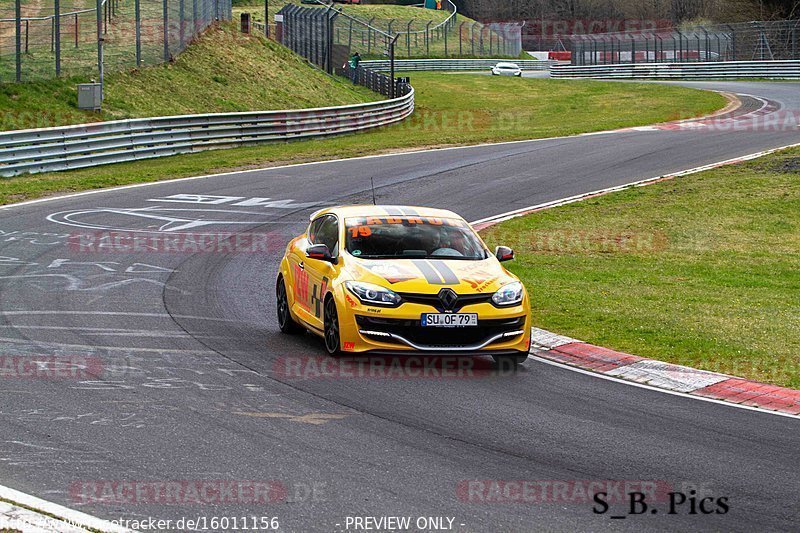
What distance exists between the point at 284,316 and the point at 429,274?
7.15 ft

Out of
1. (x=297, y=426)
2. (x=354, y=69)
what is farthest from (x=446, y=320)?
(x=354, y=69)

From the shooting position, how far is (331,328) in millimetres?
11227

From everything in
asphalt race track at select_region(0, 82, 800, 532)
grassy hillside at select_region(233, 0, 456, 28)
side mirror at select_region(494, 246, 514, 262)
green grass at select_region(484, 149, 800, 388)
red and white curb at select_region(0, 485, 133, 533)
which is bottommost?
green grass at select_region(484, 149, 800, 388)

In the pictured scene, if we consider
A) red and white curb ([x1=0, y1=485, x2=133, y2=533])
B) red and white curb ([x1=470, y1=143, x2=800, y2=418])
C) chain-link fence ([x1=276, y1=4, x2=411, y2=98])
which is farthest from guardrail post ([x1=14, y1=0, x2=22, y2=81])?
red and white curb ([x1=0, y1=485, x2=133, y2=533])

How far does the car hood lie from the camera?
11.0 metres

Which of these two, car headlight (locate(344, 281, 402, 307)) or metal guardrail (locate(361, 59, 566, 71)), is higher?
metal guardrail (locate(361, 59, 566, 71))

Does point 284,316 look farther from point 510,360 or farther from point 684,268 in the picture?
point 684,268

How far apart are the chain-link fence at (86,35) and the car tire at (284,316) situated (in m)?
21.4

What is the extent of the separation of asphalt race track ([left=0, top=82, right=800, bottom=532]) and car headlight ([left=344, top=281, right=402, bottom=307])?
80 cm

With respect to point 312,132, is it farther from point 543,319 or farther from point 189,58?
point 543,319

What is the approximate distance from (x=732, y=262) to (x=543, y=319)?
6.21 meters

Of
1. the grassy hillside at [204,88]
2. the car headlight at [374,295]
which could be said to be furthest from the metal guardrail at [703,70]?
the car headlight at [374,295]

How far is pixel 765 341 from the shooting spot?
12.0 meters

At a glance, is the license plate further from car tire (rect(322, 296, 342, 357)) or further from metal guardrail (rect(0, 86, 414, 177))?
Answer: metal guardrail (rect(0, 86, 414, 177))
